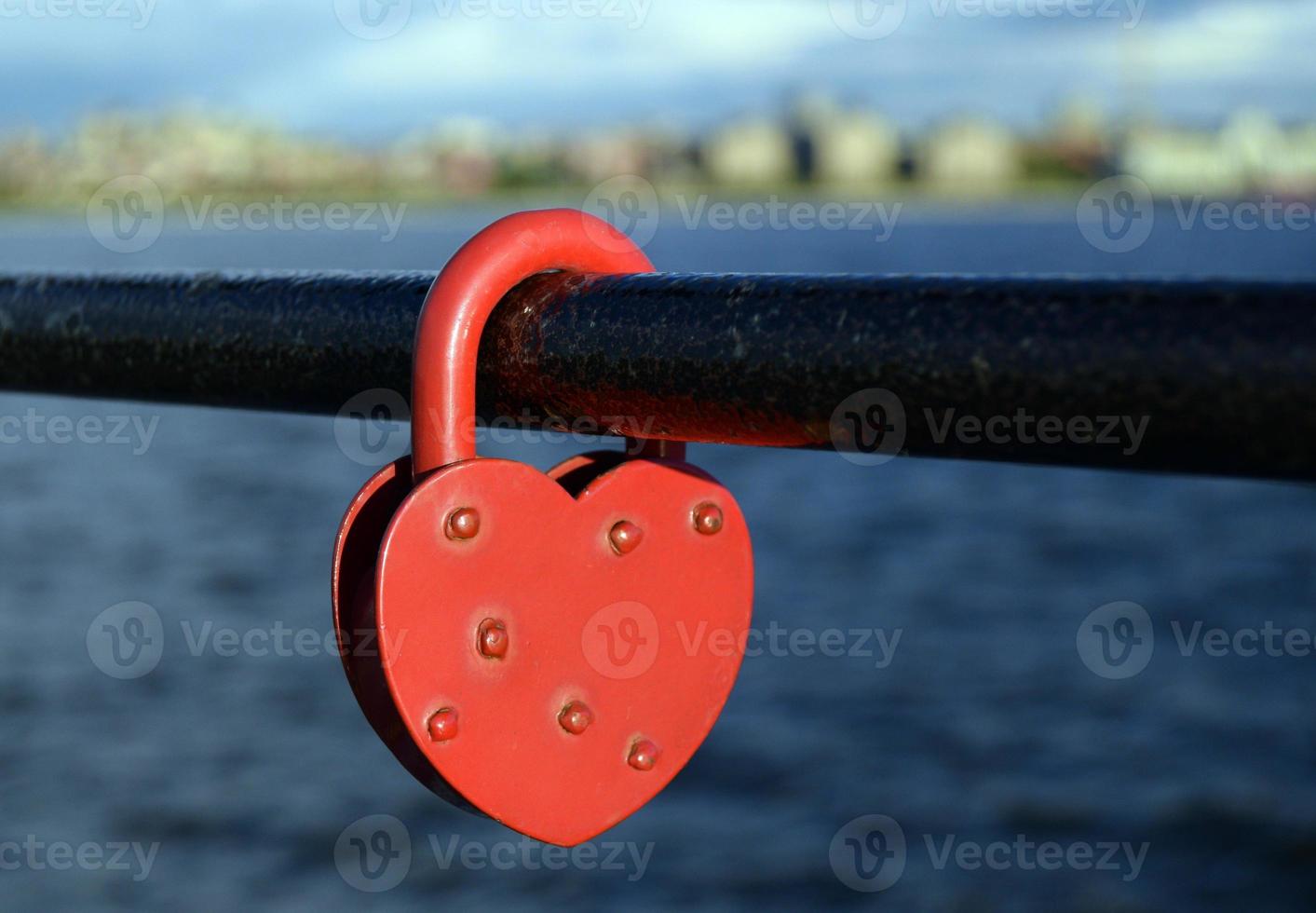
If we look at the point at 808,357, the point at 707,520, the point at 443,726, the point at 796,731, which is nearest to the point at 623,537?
the point at 707,520

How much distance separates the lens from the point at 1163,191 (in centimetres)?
14562

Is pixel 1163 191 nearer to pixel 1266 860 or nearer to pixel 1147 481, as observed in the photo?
pixel 1147 481

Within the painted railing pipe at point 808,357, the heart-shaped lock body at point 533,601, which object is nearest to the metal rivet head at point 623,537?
the heart-shaped lock body at point 533,601

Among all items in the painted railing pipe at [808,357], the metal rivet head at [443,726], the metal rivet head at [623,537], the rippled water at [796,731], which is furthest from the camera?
the rippled water at [796,731]

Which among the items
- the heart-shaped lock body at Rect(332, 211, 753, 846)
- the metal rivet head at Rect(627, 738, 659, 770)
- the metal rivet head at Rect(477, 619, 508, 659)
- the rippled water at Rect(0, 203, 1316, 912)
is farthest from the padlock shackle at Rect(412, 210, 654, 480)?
the rippled water at Rect(0, 203, 1316, 912)

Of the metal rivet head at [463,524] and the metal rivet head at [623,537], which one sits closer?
the metal rivet head at [463,524]

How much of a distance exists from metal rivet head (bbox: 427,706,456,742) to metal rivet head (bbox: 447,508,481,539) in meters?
0.11

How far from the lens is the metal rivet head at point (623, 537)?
1.02 meters

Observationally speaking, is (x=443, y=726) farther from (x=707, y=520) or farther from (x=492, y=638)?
(x=707, y=520)

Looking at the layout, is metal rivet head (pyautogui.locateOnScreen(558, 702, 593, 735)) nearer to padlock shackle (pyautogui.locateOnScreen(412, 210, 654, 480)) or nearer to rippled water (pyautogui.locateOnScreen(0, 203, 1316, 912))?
padlock shackle (pyautogui.locateOnScreen(412, 210, 654, 480))

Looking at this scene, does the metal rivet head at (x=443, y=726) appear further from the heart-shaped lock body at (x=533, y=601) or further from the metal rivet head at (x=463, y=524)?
the metal rivet head at (x=463, y=524)

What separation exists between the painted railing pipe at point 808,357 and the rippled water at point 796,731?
7.68 meters

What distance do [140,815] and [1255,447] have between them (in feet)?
44.8

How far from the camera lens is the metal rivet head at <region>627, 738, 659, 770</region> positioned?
1032 millimetres
